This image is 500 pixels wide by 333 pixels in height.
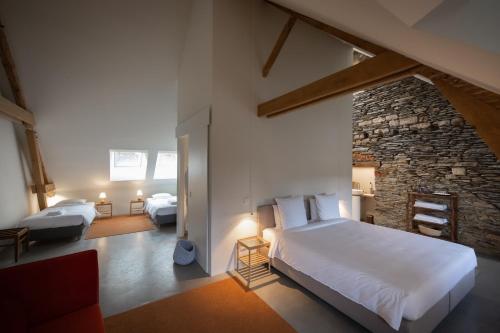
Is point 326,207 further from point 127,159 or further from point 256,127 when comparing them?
point 127,159

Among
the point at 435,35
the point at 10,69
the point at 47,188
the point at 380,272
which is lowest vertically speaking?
the point at 380,272

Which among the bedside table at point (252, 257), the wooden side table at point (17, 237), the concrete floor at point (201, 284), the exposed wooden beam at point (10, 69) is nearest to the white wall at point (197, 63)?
the bedside table at point (252, 257)

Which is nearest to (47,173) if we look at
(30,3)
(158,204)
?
(158,204)

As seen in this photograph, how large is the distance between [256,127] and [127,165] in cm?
518

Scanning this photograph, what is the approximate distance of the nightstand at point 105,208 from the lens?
625cm

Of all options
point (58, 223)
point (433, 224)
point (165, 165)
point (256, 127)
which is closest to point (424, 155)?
point (433, 224)

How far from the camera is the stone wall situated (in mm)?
3693

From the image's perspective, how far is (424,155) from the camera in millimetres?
4387

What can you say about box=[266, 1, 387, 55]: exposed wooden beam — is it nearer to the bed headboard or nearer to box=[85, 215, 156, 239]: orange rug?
the bed headboard

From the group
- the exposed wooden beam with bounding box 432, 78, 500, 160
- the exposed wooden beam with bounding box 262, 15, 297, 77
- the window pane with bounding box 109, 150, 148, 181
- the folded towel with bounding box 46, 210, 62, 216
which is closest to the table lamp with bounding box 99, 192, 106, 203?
the window pane with bounding box 109, 150, 148, 181

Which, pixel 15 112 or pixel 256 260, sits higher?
pixel 15 112

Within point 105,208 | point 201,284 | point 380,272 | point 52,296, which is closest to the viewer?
point 52,296

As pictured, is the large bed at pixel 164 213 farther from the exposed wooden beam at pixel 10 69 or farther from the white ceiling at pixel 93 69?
the exposed wooden beam at pixel 10 69

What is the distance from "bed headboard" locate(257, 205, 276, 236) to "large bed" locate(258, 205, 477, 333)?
21 cm
